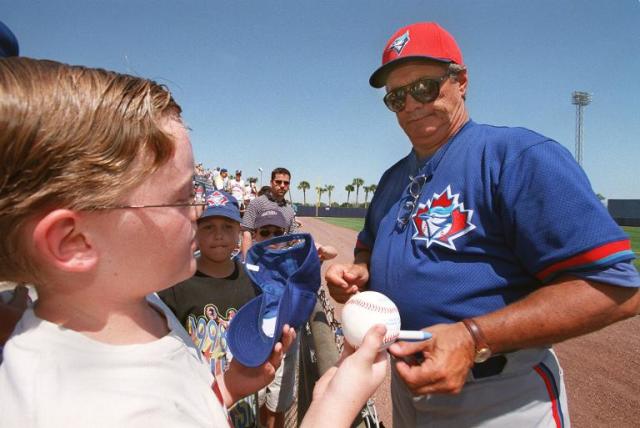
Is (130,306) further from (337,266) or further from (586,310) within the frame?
(586,310)

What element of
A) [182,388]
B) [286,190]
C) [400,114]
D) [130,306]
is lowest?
[286,190]

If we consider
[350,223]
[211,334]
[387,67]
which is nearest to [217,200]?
[211,334]

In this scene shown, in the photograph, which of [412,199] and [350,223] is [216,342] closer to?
[412,199]

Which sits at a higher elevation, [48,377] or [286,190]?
[48,377]

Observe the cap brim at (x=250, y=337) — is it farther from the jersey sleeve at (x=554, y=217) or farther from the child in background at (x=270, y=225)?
the child in background at (x=270, y=225)

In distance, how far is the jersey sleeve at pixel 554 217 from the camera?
1.25 meters

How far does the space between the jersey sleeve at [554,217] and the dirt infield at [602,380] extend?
9.37 ft

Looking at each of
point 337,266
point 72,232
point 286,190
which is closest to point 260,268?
point 337,266

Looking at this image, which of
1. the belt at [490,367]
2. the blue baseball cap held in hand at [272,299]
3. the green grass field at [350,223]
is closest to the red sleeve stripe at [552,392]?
the belt at [490,367]

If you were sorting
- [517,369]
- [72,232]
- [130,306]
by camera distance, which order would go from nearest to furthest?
[72,232] < [130,306] < [517,369]

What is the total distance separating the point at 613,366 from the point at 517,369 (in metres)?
4.41

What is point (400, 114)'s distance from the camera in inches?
81.6

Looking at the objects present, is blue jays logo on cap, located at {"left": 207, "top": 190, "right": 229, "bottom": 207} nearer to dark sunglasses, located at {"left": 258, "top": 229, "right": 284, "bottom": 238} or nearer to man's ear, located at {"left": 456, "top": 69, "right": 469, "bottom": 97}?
dark sunglasses, located at {"left": 258, "top": 229, "right": 284, "bottom": 238}

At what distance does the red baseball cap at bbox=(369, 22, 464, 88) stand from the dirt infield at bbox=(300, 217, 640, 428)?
3.24 metres
